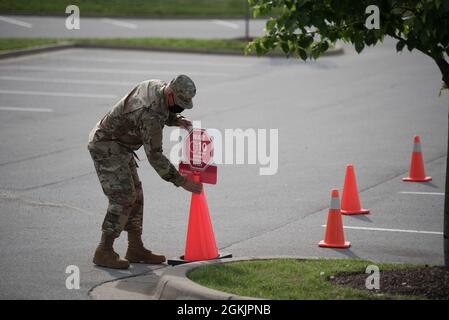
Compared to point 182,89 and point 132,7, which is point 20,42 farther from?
point 182,89

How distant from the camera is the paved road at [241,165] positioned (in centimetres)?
934

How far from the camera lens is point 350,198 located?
10758mm

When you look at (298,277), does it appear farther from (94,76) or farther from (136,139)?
(94,76)

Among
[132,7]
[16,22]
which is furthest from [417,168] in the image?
[132,7]

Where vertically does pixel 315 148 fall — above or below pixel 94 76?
below

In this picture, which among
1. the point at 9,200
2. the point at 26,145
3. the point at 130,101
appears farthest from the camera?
the point at 26,145

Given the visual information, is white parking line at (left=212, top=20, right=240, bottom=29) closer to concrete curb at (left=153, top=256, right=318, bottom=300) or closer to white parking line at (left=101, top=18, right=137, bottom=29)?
white parking line at (left=101, top=18, right=137, bottom=29)

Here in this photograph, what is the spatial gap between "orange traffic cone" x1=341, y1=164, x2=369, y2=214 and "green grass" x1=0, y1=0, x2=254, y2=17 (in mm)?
22117

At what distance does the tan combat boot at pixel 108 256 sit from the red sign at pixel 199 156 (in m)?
0.90

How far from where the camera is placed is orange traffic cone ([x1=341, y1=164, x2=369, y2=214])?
1070cm

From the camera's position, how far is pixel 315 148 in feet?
47.8

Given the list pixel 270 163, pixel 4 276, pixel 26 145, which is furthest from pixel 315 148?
pixel 4 276
